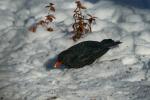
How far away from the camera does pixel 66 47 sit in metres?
6.16

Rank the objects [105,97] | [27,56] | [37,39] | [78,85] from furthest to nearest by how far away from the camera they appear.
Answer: [37,39]
[27,56]
[78,85]
[105,97]

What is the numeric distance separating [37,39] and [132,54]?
161 cm

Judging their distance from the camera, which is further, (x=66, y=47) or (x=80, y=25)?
(x=80, y=25)

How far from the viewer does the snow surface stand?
16.6 feet

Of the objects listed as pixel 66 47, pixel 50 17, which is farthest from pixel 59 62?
pixel 50 17

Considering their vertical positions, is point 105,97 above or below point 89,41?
below

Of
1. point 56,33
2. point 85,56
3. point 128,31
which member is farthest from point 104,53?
point 56,33

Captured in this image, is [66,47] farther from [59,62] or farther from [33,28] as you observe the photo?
[33,28]

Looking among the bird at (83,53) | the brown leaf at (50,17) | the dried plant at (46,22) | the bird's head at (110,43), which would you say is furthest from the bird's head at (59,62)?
the brown leaf at (50,17)

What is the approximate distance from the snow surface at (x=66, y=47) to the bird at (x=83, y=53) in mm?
77

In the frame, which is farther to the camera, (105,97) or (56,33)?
(56,33)

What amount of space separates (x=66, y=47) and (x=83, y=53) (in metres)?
0.47

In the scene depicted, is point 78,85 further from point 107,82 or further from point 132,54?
point 132,54

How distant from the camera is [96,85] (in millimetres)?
5152
